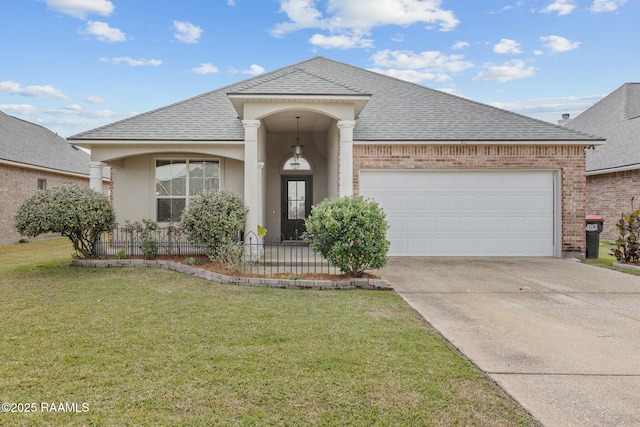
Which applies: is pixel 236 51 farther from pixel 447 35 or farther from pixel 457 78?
pixel 457 78

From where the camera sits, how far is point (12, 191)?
1512cm

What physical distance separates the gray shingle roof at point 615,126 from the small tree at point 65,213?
17.5 metres

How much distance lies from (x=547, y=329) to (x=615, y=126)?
17.4 meters

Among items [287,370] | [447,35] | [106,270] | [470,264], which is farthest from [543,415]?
[447,35]

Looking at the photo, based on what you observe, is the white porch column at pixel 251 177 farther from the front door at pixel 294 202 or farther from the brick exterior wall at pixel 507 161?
the front door at pixel 294 202

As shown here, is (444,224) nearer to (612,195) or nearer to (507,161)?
(507,161)

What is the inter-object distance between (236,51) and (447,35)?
31.4 feet

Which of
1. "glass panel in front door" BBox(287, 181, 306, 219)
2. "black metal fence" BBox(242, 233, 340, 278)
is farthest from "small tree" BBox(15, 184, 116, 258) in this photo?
"glass panel in front door" BBox(287, 181, 306, 219)

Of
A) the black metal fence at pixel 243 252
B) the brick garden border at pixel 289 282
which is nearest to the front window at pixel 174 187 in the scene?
the black metal fence at pixel 243 252

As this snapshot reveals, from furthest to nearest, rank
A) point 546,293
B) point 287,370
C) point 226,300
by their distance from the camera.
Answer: point 546,293
point 226,300
point 287,370

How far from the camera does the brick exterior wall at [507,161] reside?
10.2 meters

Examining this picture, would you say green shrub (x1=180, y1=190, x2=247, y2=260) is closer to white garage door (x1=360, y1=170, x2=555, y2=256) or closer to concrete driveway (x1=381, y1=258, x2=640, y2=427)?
concrete driveway (x1=381, y1=258, x2=640, y2=427)

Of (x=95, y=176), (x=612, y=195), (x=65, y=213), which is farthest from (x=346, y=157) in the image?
(x=612, y=195)

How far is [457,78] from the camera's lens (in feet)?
68.4
